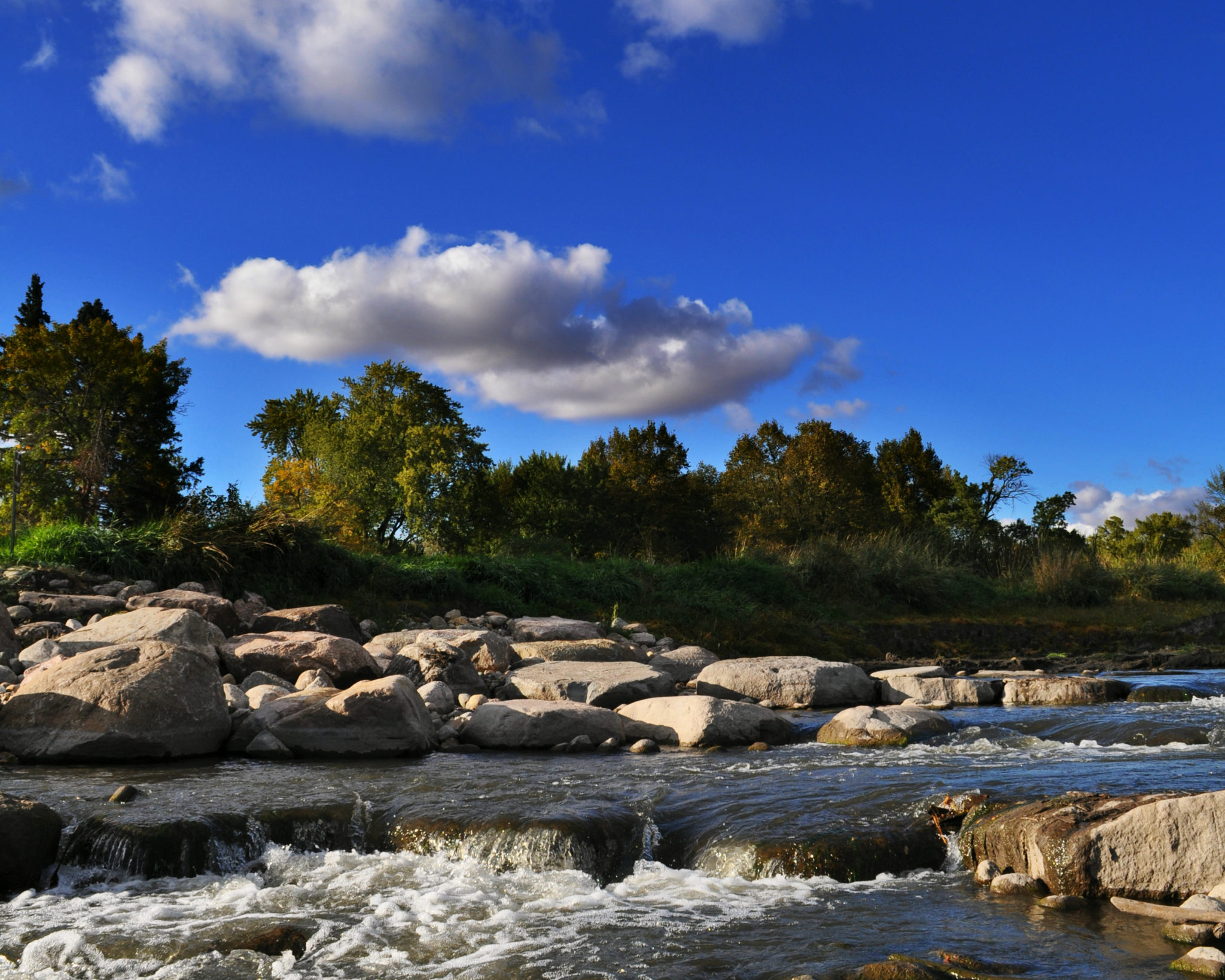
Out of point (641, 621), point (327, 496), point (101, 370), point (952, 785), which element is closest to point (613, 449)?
point (327, 496)

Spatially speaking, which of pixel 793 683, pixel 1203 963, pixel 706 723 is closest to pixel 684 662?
pixel 793 683

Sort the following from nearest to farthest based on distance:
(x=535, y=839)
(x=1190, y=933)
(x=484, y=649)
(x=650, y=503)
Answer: (x=1190, y=933)
(x=535, y=839)
(x=484, y=649)
(x=650, y=503)

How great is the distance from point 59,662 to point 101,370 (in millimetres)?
23680

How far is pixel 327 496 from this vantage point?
29531 mm

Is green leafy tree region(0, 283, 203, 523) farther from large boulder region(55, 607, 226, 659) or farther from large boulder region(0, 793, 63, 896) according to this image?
large boulder region(0, 793, 63, 896)

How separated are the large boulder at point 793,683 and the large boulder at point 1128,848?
669 centimetres

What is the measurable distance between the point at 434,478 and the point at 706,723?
78.9ft

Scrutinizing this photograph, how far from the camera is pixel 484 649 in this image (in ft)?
39.2

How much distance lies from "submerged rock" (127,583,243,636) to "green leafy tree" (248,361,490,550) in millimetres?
17854

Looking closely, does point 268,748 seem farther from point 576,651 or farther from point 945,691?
point 945,691

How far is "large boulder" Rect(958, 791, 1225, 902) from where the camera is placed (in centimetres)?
455

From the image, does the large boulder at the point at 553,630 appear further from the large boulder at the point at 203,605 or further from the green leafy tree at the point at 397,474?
the green leafy tree at the point at 397,474

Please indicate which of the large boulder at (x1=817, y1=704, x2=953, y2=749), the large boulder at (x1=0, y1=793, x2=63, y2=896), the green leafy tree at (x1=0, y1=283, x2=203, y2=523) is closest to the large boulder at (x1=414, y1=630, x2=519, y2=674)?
the large boulder at (x1=817, y1=704, x2=953, y2=749)

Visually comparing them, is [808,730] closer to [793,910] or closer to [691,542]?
[793,910]
